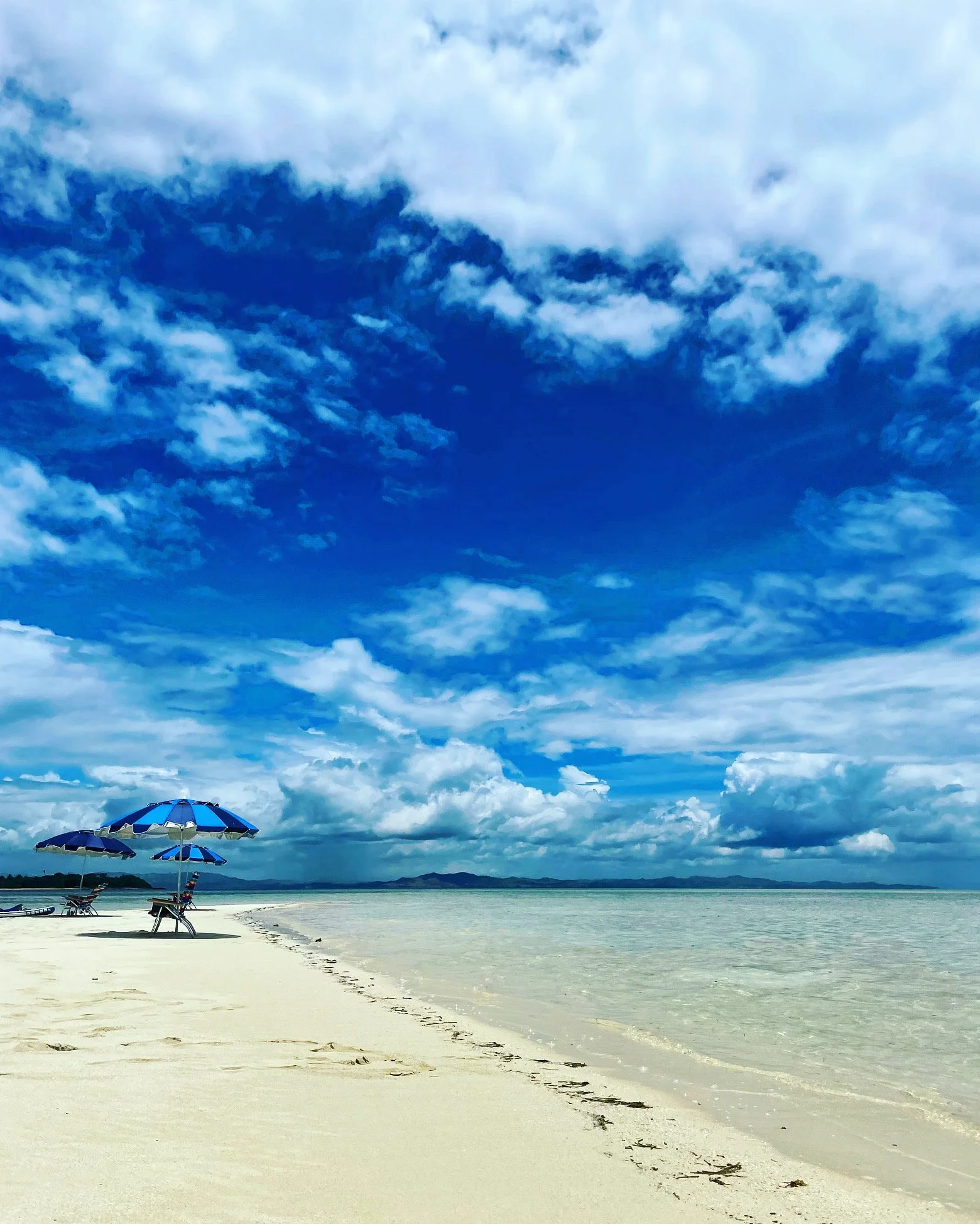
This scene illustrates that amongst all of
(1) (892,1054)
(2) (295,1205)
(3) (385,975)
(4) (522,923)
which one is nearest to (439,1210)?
(2) (295,1205)

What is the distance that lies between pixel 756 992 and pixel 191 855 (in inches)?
864

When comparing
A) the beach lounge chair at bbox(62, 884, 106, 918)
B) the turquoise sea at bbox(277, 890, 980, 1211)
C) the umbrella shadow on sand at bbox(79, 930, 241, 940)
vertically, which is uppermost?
the beach lounge chair at bbox(62, 884, 106, 918)

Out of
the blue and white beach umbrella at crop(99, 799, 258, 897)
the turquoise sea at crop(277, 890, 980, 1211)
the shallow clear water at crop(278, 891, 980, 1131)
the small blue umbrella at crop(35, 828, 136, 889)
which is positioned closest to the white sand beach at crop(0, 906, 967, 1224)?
the turquoise sea at crop(277, 890, 980, 1211)

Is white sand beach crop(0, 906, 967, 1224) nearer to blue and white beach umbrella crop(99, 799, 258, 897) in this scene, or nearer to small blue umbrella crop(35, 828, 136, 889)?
blue and white beach umbrella crop(99, 799, 258, 897)

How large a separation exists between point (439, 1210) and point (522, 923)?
117 feet

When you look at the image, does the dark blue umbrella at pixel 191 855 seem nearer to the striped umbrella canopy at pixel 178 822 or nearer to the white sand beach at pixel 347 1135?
the striped umbrella canopy at pixel 178 822

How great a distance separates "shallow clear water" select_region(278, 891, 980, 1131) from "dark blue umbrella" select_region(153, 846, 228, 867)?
4953 millimetres

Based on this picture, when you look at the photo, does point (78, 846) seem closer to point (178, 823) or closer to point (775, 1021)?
point (178, 823)

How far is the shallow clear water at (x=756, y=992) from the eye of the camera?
30.8ft

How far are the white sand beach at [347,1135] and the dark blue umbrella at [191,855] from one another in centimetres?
1911

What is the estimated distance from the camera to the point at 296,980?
1459 cm

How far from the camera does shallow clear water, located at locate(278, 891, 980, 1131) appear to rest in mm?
9391

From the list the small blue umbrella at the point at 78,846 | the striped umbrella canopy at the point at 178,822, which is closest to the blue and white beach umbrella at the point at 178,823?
the striped umbrella canopy at the point at 178,822

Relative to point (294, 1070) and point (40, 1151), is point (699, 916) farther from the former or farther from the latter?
point (40, 1151)
